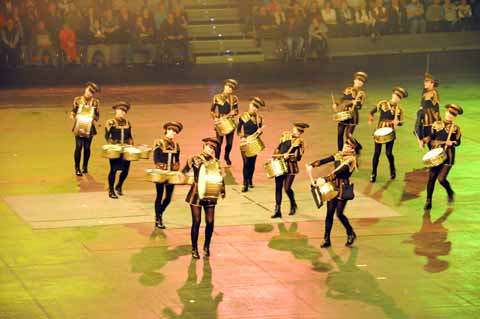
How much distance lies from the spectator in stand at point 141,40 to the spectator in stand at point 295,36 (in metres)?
5.19

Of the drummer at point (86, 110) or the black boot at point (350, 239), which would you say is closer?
the black boot at point (350, 239)

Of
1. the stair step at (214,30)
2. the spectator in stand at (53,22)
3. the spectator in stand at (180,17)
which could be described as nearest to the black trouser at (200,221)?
the spectator in stand at (53,22)

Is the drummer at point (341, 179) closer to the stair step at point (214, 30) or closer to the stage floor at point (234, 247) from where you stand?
the stage floor at point (234, 247)

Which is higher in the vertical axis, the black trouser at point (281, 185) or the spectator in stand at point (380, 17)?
the spectator in stand at point (380, 17)

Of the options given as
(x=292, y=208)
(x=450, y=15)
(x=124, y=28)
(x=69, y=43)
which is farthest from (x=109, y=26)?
(x=292, y=208)

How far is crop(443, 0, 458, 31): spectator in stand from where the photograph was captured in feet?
157

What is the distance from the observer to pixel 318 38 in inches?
1773

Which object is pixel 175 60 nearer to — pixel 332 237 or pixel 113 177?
pixel 113 177

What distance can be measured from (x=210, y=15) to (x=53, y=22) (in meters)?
6.61

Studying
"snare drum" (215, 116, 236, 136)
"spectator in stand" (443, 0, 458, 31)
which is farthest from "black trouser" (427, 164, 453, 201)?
"spectator in stand" (443, 0, 458, 31)

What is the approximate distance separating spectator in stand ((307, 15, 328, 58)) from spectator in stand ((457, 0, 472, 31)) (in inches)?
250

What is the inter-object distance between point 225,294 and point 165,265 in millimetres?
1820

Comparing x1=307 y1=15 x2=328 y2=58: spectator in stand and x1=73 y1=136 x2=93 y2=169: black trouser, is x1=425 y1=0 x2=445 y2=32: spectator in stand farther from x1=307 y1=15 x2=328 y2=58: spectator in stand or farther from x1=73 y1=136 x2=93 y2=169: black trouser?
x1=73 y1=136 x2=93 y2=169: black trouser

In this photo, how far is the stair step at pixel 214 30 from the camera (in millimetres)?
44594
